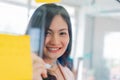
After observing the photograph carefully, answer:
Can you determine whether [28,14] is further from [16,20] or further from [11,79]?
[11,79]

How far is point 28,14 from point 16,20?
1.6 inches

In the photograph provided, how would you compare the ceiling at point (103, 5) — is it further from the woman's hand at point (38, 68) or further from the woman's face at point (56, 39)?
the woman's hand at point (38, 68)

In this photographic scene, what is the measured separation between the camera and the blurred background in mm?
604

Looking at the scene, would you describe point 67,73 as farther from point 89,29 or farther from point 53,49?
point 89,29

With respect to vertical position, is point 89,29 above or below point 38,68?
above

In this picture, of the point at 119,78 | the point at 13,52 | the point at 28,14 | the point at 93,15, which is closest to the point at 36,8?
the point at 28,14

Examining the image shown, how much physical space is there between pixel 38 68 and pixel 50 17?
0.15 m

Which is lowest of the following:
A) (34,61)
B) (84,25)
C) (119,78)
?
(119,78)

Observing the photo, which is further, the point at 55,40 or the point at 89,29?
the point at 89,29

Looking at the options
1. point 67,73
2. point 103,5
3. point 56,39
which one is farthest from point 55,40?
point 103,5

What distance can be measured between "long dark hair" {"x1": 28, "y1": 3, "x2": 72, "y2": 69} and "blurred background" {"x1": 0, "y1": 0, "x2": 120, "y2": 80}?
2 cm

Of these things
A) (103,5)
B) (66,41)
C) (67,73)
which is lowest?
(67,73)

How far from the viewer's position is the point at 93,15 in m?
0.85

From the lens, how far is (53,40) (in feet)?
2.11
